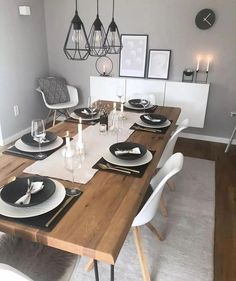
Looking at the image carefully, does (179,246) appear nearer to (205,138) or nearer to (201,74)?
(205,138)

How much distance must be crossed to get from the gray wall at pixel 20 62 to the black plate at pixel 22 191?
247 centimetres

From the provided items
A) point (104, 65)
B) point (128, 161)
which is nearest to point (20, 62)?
point (104, 65)

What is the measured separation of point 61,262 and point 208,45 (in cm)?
311

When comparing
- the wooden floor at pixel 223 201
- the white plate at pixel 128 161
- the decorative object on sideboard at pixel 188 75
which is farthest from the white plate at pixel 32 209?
the decorative object on sideboard at pixel 188 75

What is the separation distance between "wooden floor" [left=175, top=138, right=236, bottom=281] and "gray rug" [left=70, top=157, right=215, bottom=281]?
0.18ft

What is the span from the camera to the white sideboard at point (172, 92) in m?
3.34

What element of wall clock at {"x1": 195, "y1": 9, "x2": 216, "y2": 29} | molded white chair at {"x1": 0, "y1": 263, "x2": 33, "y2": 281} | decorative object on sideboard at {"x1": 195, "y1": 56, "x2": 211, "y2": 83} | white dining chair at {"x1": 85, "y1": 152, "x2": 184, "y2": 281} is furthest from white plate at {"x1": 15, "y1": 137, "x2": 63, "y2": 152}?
wall clock at {"x1": 195, "y1": 9, "x2": 216, "y2": 29}

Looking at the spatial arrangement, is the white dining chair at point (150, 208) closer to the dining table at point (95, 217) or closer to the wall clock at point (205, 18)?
the dining table at point (95, 217)

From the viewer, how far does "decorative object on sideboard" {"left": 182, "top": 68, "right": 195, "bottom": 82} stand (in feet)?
11.1

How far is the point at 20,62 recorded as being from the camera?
3547 millimetres

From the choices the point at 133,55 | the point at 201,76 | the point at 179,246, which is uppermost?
the point at 133,55

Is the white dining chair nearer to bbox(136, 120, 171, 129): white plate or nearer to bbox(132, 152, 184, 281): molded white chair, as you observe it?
bbox(132, 152, 184, 281): molded white chair

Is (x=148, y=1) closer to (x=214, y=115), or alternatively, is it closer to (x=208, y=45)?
(x=208, y=45)

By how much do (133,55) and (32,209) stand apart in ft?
9.98
